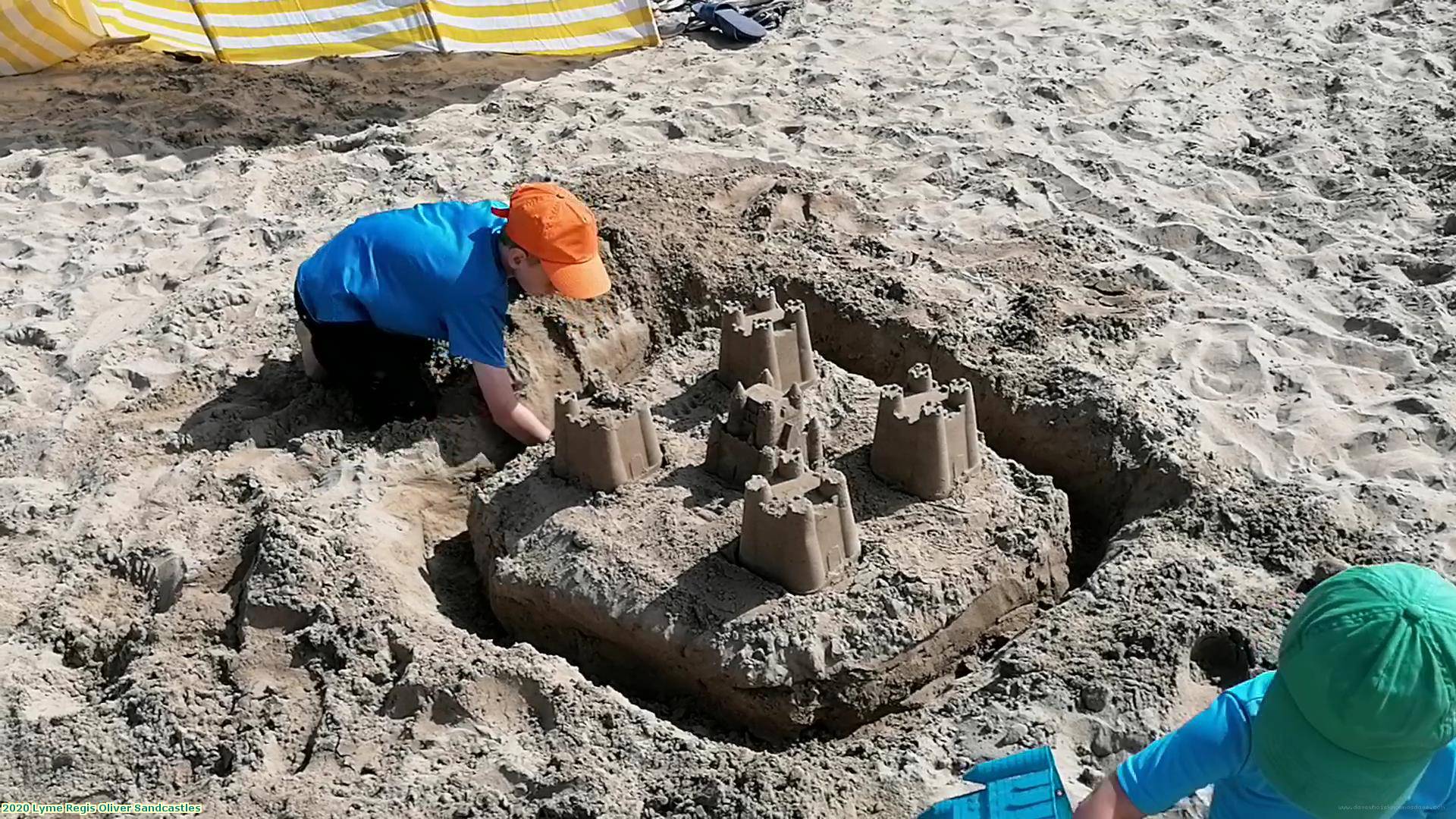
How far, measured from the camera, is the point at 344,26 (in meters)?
5.79

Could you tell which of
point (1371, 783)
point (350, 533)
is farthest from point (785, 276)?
point (1371, 783)

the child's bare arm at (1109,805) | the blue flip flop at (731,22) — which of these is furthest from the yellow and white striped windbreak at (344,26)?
the child's bare arm at (1109,805)

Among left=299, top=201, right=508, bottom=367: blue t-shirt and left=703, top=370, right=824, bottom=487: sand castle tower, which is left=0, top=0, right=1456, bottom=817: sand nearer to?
left=299, top=201, right=508, bottom=367: blue t-shirt

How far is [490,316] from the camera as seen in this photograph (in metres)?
3.05

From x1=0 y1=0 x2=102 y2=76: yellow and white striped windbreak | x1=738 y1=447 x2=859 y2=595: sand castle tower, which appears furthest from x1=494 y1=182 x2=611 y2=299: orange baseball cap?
x1=0 y1=0 x2=102 y2=76: yellow and white striped windbreak

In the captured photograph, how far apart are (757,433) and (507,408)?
2.55 ft

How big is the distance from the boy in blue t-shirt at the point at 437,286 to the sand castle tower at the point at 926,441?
842 millimetres

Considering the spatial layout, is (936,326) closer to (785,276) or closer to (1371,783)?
(785,276)

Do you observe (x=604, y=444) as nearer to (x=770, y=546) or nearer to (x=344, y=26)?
(x=770, y=546)

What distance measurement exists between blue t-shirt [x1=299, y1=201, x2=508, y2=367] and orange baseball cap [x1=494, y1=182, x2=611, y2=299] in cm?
15

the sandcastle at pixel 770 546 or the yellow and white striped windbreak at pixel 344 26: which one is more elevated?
the yellow and white striped windbreak at pixel 344 26

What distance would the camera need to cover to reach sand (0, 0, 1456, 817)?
7.61ft

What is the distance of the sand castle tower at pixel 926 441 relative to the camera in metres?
2.60

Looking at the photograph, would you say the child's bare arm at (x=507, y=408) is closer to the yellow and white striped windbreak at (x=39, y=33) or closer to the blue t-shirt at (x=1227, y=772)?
the blue t-shirt at (x=1227, y=772)
